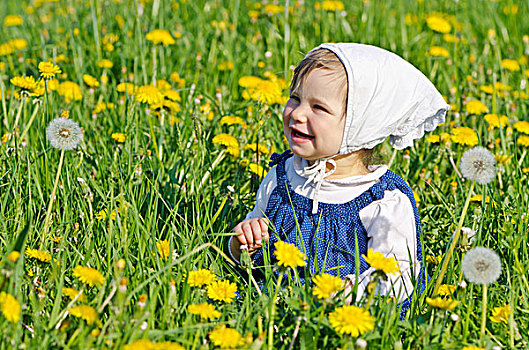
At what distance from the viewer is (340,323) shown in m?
1.49

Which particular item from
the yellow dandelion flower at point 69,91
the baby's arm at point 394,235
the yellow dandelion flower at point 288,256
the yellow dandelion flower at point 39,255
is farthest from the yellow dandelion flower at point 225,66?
the yellow dandelion flower at point 288,256

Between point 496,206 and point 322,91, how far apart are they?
870 mm

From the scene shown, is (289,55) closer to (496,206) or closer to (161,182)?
(161,182)

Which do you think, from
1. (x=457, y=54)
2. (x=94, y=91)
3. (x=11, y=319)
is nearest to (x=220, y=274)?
(x=11, y=319)

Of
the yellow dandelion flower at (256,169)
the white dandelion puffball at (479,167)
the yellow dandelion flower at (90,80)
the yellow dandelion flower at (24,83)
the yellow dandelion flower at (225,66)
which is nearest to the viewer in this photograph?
the white dandelion puffball at (479,167)

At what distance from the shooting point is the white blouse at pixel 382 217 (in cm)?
192

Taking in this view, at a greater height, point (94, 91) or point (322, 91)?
point (322, 91)

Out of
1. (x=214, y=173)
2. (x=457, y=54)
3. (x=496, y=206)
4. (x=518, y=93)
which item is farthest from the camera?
(x=457, y=54)

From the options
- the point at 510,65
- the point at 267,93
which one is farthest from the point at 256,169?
the point at 510,65

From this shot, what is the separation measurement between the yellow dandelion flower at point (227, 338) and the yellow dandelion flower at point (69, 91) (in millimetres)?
1844

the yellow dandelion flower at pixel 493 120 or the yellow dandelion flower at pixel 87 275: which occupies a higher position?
the yellow dandelion flower at pixel 493 120

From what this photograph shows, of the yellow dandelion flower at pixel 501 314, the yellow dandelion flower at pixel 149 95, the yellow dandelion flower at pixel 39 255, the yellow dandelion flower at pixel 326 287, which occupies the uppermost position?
the yellow dandelion flower at pixel 149 95

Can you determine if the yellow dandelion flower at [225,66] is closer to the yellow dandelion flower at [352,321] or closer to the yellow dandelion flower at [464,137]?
the yellow dandelion flower at [464,137]

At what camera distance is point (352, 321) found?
4.85ft
